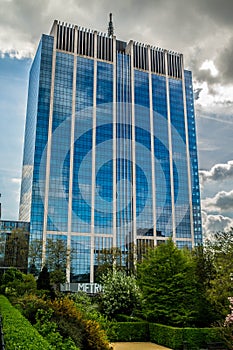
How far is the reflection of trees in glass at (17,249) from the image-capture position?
55.5 meters

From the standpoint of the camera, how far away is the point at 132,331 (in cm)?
2323

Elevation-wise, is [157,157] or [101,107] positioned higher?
[101,107]

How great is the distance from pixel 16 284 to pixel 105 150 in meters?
44.6

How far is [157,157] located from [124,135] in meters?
→ 7.91

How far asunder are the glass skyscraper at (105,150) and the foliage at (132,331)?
34.0 meters

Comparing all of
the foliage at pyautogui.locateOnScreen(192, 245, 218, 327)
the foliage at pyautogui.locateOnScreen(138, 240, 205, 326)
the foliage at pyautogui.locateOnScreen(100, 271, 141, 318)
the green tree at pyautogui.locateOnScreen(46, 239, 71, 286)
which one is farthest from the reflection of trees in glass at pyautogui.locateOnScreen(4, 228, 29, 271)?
the foliage at pyautogui.locateOnScreen(192, 245, 218, 327)

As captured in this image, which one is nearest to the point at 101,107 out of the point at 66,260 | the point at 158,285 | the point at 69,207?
the point at 69,207

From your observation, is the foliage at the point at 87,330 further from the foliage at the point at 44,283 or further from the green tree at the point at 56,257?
the green tree at the point at 56,257

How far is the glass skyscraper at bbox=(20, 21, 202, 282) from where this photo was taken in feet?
207

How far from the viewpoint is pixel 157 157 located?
7312cm

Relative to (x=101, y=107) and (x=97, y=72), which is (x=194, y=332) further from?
(x=97, y=72)

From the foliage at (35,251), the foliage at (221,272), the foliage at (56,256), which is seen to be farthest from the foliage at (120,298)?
the foliage at (35,251)

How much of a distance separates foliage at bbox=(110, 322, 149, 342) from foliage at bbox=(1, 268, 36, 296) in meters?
6.16

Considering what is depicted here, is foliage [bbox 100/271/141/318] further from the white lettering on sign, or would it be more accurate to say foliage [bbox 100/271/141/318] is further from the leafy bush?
the white lettering on sign
